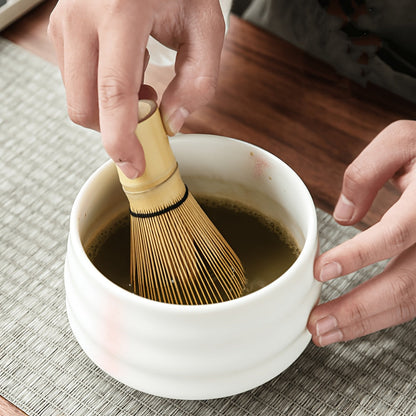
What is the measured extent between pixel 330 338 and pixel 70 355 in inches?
8.2

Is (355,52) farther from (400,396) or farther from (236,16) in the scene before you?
(400,396)

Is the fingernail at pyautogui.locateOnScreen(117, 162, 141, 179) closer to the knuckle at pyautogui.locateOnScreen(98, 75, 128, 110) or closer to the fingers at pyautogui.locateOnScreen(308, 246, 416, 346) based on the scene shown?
the knuckle at pyautogui.locateOnScreen(98, 75, 128, 110)

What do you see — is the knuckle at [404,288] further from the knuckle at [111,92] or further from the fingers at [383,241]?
the knuckle at [111,92]

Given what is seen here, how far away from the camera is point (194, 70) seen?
1.66 ft

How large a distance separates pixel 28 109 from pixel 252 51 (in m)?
0.28

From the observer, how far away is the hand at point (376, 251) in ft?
1.60

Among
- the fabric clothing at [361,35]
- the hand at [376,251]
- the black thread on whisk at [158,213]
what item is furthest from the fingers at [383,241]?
the fabric clothing at [361,35]

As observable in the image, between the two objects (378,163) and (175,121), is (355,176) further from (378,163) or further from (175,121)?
(175,121)

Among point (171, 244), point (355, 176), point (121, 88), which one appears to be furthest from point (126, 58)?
point (355, 176)

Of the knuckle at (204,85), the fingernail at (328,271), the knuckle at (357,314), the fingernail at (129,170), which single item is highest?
the knuckle at (204,85)

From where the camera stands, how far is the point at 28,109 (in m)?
0.73

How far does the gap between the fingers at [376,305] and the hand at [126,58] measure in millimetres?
191

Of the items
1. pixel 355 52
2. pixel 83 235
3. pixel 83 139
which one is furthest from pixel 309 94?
pixel 83 235

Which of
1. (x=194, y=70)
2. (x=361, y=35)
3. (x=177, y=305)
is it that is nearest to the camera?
(x=177, y=305)
